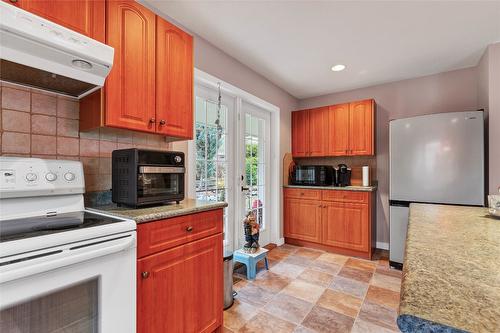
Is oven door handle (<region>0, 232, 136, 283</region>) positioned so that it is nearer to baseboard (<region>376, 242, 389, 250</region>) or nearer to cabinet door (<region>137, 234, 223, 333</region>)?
cabinet door (<region>137, 234, 223, 333</region>)

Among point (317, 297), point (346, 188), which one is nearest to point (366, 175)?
point (346, 188)

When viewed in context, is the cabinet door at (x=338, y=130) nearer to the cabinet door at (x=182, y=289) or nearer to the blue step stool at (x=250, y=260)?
the blue step stool at (x=250, y=260)

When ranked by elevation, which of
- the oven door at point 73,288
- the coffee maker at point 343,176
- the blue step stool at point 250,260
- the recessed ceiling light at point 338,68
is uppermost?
the recessed ceiling light at point 338,68

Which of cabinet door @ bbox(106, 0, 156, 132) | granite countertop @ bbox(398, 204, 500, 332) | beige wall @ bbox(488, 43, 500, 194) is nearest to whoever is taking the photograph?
granite countertop @ bbox(398, 204, 500, 332)

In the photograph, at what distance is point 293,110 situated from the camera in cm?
404

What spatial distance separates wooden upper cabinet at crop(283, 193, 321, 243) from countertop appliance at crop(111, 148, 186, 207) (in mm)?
2286

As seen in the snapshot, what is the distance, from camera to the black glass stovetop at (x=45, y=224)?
0.87m

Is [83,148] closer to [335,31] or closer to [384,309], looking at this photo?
[335,31]

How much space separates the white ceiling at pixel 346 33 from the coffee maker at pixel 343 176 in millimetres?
1265

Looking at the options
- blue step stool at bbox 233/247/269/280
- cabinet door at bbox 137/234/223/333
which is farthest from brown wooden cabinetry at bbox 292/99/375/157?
cabinet door at bbox 137/234/223/333

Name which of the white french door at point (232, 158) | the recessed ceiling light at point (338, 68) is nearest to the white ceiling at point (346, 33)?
the recessed ceiling light at point (338, 68)

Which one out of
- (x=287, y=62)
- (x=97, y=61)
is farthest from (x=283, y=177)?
(x=97, y=61)

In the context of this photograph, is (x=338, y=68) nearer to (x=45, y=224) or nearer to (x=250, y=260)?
(x=250, y=260)

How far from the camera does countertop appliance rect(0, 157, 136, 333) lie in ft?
2.68
